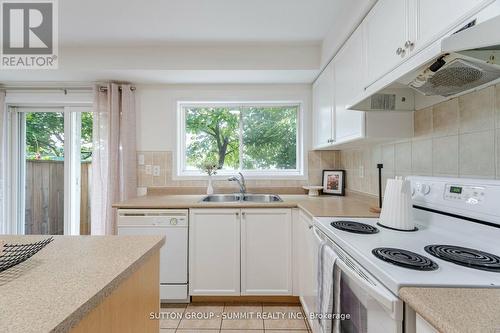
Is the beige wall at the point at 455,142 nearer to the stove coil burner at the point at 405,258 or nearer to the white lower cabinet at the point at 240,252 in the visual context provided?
the stove coil burner at the point at 405,258

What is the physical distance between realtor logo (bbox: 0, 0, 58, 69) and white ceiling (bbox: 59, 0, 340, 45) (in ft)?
0.35

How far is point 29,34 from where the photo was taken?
2.02 metres

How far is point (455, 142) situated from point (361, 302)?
0.97 meters

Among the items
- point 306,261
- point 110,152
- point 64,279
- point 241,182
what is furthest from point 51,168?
point 306,261

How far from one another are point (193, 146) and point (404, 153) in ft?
6.97

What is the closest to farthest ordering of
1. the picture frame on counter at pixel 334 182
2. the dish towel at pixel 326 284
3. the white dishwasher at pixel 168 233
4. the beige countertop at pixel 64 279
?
the beige countertop at pixel 64 279
the dish towel at pixel 326 284
the white dishwasher at pixel 168 233
the picture frame on counter at pixel 334 182

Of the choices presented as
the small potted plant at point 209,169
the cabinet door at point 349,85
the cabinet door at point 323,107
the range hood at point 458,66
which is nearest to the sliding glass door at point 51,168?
the small potted plant at point 209,169

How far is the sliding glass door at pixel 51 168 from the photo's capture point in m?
2.74

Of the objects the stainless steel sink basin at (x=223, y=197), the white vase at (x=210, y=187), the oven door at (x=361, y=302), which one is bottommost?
the oven door at (x=361, y=302)

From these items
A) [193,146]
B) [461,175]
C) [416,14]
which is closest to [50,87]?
[193,146]

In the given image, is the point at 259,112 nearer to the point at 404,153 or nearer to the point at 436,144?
the point at 404,153

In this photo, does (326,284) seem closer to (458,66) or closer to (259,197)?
(458,66)

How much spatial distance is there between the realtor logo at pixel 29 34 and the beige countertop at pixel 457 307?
2666 mm

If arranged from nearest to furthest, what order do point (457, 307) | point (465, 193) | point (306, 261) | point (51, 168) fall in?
1. point (457, 307)
2. point (465, 193)
3. point (306, 261)
4. point (51, 168)
